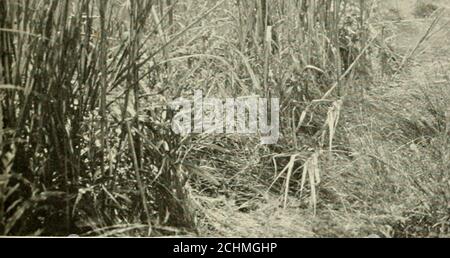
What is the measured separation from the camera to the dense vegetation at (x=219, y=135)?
1271mm

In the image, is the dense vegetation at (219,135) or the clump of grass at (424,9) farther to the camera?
the clump of grass at (424,9)

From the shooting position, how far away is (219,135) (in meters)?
1.67

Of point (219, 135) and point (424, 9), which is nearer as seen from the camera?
point (219, 135)

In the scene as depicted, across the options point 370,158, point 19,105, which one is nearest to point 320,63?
point 370,158

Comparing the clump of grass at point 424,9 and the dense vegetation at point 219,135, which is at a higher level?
the clump of grass at point 424,9

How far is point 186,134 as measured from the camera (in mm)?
1503

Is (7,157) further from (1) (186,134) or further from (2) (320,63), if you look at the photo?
(2) (320,63)

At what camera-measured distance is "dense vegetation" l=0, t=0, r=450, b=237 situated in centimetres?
127

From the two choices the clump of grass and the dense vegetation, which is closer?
the dense vegetation

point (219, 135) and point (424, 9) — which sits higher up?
point (424, 9)

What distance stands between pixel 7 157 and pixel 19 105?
110mm

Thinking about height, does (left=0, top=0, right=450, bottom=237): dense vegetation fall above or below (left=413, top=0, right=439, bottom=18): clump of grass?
below
